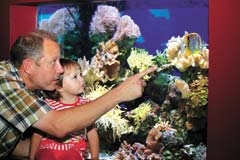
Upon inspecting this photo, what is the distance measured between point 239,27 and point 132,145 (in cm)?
145

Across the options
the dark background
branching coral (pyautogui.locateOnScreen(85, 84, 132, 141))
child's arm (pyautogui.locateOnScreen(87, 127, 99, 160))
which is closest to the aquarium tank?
branching coral (pyautogui.locateOnScreen(85, 84, 132, 141))

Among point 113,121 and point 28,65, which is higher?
point 28,65

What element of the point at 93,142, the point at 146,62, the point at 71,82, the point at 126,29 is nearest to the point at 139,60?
the point at 146,62

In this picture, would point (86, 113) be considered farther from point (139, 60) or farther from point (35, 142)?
point (139, 60)

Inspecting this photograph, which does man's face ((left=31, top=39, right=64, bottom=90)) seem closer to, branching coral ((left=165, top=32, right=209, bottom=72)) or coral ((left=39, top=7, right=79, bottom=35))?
branching coral ((left=165, top=32, right=209, bottom=72))

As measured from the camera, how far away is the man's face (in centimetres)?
193

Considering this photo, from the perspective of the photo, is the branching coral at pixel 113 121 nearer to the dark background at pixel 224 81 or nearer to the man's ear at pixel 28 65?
the dark background at pixel 224 81

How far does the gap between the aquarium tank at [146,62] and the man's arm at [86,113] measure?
133 cm

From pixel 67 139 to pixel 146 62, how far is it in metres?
0.97

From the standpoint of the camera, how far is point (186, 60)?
3.13m

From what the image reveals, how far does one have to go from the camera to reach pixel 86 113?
1.74m

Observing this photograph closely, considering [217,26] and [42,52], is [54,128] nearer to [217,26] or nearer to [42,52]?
[42,52]

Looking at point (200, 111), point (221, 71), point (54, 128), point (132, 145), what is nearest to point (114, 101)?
point (54, 128)

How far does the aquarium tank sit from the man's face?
1359mm
